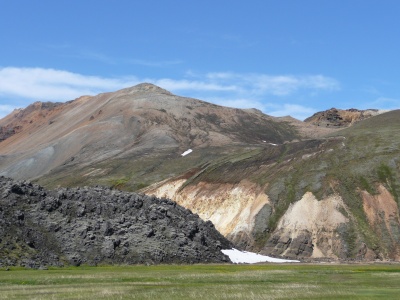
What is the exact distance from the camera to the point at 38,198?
83500mm

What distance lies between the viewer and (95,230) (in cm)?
7838

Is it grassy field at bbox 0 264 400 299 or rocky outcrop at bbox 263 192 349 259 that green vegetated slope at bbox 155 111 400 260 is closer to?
rocky outcrop at bbox 263 192 349 259

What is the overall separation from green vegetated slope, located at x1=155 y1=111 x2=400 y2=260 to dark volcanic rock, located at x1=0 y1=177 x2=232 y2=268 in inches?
651

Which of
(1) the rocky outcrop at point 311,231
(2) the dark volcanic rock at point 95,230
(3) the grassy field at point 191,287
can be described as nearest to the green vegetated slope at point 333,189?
(1) the rocky outcrop at point 311,231

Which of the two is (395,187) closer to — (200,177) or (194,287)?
(200,177)

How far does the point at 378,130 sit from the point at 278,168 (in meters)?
25.9

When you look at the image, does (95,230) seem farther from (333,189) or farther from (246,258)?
(333,189)

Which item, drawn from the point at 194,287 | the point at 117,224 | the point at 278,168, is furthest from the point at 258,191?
the point at 194,287

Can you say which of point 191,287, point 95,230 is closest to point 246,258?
point 95,230

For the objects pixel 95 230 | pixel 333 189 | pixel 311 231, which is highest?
pixel 333 189

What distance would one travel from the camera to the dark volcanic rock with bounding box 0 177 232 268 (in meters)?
72.8

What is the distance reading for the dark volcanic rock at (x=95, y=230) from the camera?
239 ft

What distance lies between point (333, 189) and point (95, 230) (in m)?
45.3

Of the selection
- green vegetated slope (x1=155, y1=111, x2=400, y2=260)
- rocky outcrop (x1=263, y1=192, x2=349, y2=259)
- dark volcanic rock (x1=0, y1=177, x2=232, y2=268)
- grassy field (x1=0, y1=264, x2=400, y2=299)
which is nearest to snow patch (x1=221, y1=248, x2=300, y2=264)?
dark volcanic rock (x1=0, y1=177, x2=232, y2=268)
